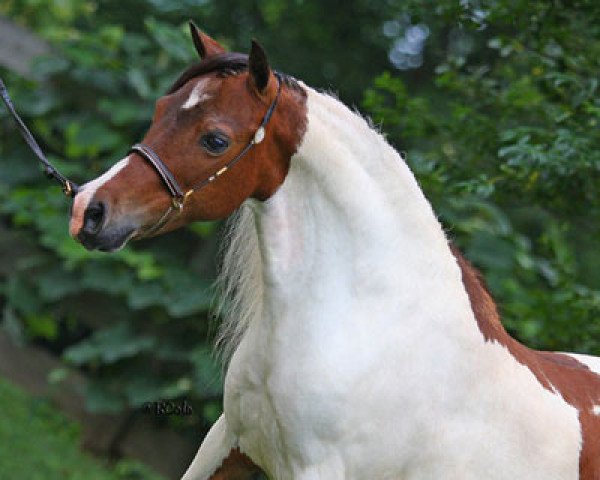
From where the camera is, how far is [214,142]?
2436 mm

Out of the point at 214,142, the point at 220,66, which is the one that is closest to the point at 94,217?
the point at 214,142

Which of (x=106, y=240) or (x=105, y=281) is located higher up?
(x=106, y=240)

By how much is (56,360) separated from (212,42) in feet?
15.6

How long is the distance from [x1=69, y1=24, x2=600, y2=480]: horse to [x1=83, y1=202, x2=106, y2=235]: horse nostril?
66 mm

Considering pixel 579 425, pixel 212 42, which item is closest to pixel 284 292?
pixel 212 42

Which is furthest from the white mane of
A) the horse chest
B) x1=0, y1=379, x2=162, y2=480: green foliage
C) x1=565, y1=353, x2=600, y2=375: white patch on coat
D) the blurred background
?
x1=0, y1=379, x2=162, y2=480: green foliage

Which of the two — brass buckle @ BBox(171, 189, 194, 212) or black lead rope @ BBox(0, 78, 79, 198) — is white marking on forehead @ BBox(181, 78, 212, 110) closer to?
brass buckle @ BBox(171, 189, 194, 212)

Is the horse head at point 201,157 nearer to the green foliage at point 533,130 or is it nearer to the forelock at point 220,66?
the forelock at point 220,66

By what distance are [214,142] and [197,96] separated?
12 centimetres

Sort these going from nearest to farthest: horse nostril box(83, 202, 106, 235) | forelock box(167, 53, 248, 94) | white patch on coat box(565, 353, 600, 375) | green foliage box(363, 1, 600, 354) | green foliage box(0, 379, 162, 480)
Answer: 1. horse nostril box(83, 202, 106, 235)
2. forelock box(167, 53, 248, 94)
3. white patch on coat box(565, 353, 600, 375)
4. green foliage box(363, 1, 600, 354)
5. green foliage box(0, 379, 162, 480)

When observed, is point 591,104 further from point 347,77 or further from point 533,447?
point 347,77

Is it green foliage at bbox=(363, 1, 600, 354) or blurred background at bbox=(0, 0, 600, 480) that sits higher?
green foliage at bbox=(363, 1, 600, 354)

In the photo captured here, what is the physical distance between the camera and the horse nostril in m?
2.29

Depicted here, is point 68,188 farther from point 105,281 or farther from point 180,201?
point 105,281
